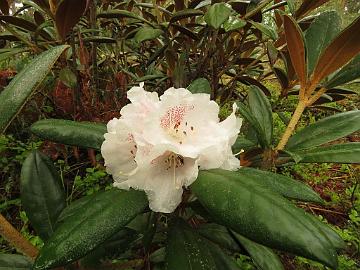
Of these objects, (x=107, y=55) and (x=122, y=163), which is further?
(x=107, y=55)

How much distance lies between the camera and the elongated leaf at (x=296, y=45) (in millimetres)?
886

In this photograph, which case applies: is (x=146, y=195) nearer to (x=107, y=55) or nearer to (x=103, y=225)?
(x=103, y=225)

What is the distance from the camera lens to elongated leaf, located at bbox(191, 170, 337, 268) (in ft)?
1.57

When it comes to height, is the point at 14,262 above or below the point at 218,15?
below

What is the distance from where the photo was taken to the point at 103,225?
0.59m

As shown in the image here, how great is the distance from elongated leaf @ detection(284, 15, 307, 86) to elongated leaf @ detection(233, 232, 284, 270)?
0.43 m

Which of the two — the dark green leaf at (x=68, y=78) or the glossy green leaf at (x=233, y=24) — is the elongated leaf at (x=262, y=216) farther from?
the dark green leaf at (x=68, y=78)

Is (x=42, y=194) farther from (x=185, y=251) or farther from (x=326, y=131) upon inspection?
(x=326, y=131)

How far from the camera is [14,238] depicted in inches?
28.8

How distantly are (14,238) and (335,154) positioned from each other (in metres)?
0.70

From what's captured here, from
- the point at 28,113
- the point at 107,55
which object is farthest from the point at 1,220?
the point at 107,55

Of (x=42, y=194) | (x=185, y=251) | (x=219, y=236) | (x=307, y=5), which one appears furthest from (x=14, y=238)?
(x=307, y=5)

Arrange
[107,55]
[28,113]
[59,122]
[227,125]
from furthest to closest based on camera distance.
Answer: [107,55] → [28,113] → [59,122] → [227,125]

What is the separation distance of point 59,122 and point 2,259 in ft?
1.12
